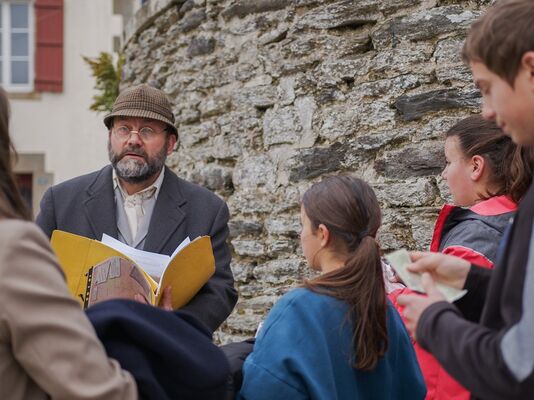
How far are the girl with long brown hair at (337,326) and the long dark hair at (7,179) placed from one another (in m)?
0.87

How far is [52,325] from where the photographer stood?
Result: 182cm

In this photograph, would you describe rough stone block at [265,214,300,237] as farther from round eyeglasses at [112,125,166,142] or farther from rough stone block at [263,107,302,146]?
round eyeglasses at [112,125,166,142]

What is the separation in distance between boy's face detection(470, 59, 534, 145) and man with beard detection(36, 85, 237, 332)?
6.24 feet

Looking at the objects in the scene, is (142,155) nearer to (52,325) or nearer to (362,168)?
(362,168)

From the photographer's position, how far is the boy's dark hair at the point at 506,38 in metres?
1.85

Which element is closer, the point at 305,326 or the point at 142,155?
the point at 305,326

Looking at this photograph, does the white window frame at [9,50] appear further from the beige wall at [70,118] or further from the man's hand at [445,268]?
the man's hand at [445,268]

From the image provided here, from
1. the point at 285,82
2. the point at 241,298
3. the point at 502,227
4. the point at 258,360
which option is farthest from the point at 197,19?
the point at 258,360

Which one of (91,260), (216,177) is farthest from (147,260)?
(216,177)

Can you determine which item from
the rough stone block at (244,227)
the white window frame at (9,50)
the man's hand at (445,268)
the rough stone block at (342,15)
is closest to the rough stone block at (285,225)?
the rough stone block at (244,227)


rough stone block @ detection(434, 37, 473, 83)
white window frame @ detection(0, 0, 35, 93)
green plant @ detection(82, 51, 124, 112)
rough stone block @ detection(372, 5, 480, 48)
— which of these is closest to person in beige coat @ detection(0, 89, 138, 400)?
rough stone block @ detection(434, 37, 473, 83)

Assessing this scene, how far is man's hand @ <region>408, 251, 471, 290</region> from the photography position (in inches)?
83.8

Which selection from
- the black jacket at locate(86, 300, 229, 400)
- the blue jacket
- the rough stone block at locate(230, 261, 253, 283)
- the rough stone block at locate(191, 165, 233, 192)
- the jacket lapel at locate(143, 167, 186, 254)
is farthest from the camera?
the rough stone block at locate(191, 165, 233, 192)

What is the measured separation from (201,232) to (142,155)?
15.7 inches
